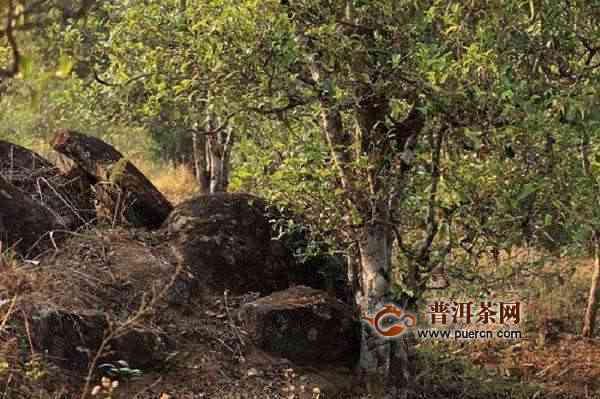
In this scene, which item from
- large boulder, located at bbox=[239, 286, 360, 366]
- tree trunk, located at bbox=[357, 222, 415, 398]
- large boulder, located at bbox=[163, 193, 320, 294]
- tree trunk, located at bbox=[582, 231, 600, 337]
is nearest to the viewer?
tree trunk, located at bbox=[357, 222, 415, 398]

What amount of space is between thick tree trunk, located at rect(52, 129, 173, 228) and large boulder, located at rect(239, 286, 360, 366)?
1673 millimetres

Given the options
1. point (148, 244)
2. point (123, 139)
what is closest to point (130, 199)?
point (148, 244)

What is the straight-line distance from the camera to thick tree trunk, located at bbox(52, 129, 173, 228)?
288 inches

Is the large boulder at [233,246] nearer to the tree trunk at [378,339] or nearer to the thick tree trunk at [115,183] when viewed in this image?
the thick tree trunk at [115,183]

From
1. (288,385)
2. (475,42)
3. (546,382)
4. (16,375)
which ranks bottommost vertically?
(546,382)

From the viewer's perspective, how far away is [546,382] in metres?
7.21

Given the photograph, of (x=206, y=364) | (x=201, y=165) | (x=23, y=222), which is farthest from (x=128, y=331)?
(x=201, y=165)

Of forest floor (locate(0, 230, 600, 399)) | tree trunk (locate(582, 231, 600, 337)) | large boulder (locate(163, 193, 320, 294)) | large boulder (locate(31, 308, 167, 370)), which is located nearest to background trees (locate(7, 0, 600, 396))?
forest floor (locate(0, 230, 600, 399))

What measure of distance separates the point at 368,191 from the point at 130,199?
2.67 meters

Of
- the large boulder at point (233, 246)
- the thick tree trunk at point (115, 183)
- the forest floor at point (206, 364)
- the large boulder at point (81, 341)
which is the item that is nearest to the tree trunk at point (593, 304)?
the forest floor at point (206, 364)

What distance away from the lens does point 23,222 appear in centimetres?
648

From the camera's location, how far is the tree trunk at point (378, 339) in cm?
605

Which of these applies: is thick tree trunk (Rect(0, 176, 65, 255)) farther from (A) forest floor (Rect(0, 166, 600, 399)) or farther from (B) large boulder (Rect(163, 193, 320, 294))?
(B) large boulder (Rect(163, 193, 320, 294))

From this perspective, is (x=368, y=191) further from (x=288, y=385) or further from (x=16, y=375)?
(x=16, y=375)
